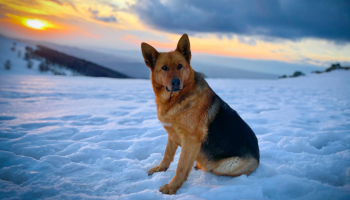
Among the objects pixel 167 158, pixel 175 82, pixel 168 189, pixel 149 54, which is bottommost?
pixel 168 189

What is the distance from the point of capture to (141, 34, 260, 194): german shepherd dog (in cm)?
239

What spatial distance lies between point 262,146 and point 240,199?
5.75 ft

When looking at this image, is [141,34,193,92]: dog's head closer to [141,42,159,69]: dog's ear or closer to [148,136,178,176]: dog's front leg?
[141,42,159,69]: dog's ear

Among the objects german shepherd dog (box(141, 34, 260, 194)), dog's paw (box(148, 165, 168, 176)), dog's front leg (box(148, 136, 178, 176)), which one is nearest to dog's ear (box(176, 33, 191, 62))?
german shepherd dog (box(141, 34, 260, 194))

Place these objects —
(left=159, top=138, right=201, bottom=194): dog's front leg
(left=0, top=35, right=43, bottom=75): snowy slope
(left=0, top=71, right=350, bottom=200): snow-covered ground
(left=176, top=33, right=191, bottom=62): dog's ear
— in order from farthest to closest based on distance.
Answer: (left=0, top=35, right=43, bottom=75): snowy slope
(left=176, top=33, right=191, bottom=62): dog's ear
(left=159, top=138, right=201, bottom=194): dog's front leg
(left=0, top=71, right=350, bottom=200): snow-covered ground

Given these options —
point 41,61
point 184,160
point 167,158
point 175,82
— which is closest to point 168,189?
point 184,160

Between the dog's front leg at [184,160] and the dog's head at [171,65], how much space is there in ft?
2.47

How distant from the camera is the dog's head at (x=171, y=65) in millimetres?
2462

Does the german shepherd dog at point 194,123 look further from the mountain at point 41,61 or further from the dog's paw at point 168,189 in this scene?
the mountain at point 41,61

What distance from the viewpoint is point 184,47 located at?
2688 millimetres

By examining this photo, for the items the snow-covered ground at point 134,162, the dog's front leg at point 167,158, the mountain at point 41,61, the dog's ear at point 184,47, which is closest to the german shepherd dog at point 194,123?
the dog's ear at point 184,47

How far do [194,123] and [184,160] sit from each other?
519 millimetres

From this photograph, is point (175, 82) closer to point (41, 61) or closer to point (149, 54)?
point (149, 54)

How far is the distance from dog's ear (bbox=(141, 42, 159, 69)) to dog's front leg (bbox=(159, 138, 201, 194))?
4.14 feet
